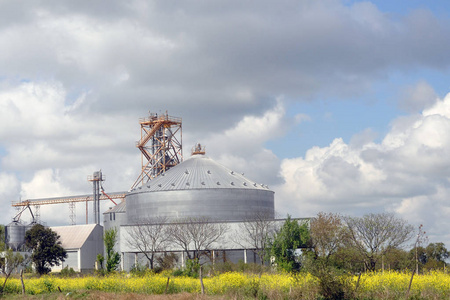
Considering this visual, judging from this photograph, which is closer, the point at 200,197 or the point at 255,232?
the point at 255,232

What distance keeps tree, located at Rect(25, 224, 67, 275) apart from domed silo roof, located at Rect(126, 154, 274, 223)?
13910mm

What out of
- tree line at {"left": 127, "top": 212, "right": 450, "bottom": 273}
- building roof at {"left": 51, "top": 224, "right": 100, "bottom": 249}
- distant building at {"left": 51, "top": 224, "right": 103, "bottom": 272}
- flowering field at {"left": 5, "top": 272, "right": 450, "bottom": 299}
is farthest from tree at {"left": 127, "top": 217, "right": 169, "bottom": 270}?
flowering field at {"left": 5, "top": 272, "right": 450, "bottom": 299}

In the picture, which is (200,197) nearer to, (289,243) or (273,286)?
(289,243)

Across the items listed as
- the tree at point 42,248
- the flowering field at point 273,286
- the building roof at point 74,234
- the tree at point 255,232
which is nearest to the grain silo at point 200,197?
the tree at point 255,232

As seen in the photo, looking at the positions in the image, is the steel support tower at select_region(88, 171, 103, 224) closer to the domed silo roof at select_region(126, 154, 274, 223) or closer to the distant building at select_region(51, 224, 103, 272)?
the distant building at select_region(51, 224, 103, 272)

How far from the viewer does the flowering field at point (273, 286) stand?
3984cm

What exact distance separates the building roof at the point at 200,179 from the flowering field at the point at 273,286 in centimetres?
4611

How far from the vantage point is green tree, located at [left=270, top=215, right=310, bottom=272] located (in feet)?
251

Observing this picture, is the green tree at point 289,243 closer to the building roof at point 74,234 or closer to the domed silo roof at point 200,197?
the domed silo roof at point 200,197

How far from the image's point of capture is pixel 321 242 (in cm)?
7956

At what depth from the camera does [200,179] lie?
102625 mm

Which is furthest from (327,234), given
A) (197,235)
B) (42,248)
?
(42,248)

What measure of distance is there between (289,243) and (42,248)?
4700 centimetres

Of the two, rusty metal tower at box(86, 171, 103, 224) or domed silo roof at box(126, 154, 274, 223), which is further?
rusty metal tower at box(86, 171, 103, 224)
